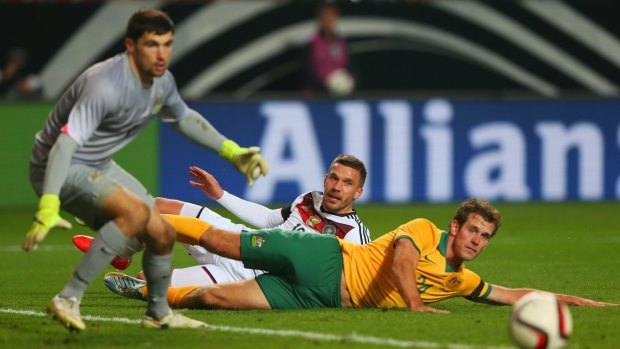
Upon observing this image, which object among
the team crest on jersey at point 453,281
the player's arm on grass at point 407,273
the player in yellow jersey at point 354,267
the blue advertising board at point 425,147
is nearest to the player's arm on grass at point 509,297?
the player in yellow jersey at point 354,267

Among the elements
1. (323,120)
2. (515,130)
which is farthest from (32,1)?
(515,130)

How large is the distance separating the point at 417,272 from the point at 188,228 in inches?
55.8

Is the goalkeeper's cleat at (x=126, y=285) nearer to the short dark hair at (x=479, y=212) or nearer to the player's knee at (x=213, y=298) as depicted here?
the player's knee at (x=213, y=298)

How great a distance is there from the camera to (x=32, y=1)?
61.2ft

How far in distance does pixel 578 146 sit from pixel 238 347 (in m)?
11.5

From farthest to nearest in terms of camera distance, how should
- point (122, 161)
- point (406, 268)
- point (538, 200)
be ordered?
1. point (538, 200)
2. point (122, 161)
3. point (406, 268)

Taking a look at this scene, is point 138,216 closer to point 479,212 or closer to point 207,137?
point 207,137

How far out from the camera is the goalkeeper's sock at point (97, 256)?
6.91 m

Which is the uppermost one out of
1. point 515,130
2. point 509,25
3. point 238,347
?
point 509,25

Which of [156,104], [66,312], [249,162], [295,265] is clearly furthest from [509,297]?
[66,312]

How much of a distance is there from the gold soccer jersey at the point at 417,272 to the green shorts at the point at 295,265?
0.12 metres

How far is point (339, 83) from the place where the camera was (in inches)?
713

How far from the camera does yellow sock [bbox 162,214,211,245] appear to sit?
779 centimetres

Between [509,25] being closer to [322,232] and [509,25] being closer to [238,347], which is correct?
[322,232]
